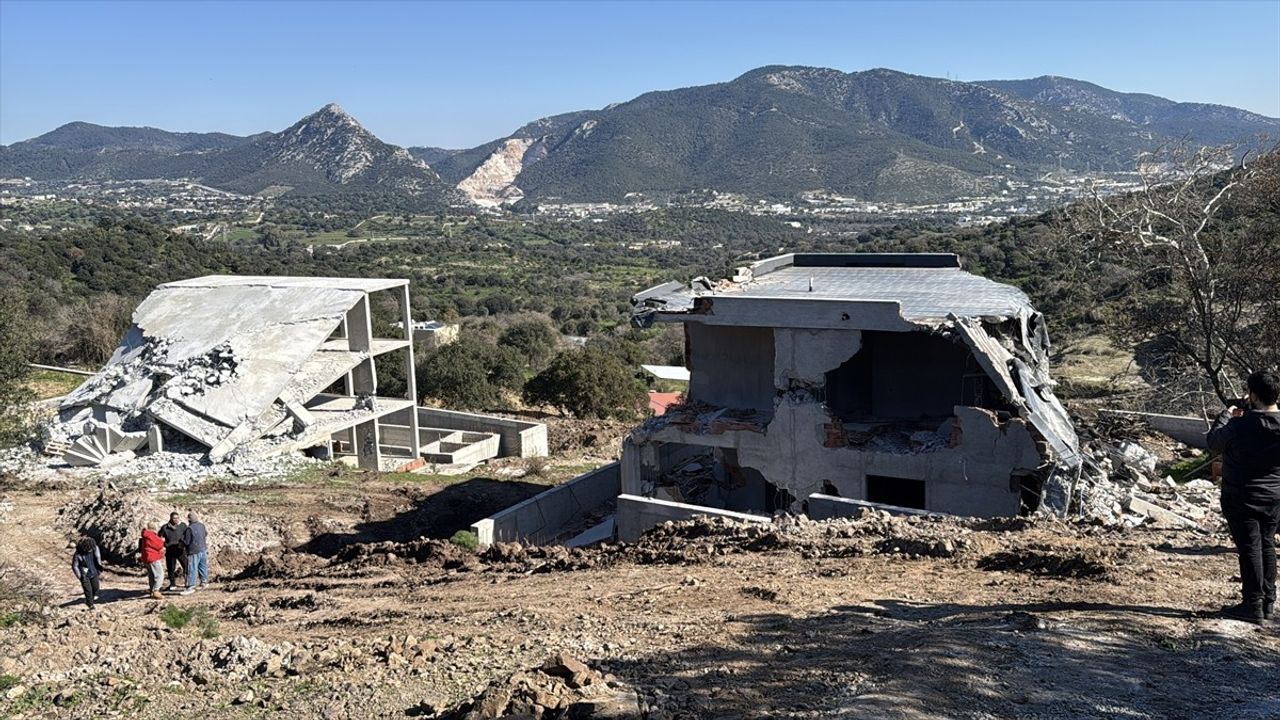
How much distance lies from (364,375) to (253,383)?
396 centimetres

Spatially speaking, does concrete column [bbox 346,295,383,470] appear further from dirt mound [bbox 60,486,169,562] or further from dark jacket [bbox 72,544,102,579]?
dark jacket [bbox 72,544,102,579]

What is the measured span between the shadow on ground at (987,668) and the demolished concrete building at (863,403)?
21.2 feet

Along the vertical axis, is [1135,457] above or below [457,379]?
above

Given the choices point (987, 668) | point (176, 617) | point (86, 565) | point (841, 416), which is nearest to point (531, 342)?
point (841, 416)

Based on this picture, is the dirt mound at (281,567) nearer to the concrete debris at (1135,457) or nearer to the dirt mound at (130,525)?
the dirt mound at (130,525)

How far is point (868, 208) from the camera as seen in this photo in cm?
10881

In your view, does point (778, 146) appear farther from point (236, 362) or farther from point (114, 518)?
point (114, 518)

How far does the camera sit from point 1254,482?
618 centimetres

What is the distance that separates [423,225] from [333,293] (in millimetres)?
91409

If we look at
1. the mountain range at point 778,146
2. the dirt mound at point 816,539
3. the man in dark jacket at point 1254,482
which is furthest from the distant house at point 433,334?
the mountain range at point 778,146

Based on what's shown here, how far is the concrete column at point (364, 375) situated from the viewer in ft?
78.4

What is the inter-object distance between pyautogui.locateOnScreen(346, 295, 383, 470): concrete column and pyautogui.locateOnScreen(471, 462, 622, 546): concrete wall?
7358mm

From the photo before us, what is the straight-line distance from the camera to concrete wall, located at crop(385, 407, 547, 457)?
1006 inches

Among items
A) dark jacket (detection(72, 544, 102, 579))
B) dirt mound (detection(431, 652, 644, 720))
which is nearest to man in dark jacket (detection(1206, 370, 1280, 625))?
dirt mound (detection(431, 652, 644, 720))
